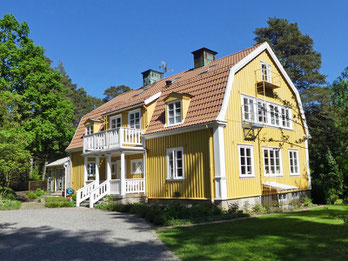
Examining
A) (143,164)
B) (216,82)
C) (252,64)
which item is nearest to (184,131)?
(216,82)

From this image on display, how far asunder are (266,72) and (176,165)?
809 centimetres

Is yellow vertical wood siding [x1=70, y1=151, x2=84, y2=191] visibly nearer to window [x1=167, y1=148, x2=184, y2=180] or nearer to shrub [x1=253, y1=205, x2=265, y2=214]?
window [x1=167, y1=148, x2=184, y2=180]

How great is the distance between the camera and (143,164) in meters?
18.6

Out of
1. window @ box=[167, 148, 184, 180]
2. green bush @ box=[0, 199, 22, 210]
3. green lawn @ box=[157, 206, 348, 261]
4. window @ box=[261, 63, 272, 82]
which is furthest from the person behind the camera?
window @ box=[261, 63, 272, 82]

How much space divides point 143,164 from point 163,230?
8670 mm

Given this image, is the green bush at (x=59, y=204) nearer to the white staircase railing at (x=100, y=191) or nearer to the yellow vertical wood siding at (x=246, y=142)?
the white staircase railing at (x=100, y=191)

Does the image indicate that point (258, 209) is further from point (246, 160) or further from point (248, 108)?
point (248, 108)

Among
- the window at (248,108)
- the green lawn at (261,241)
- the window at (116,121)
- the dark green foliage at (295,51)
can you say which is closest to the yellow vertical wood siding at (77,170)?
the window at (116,121)

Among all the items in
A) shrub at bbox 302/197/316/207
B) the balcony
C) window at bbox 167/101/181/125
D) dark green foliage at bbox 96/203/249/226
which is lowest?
shrub at bbox 302/197/316/207

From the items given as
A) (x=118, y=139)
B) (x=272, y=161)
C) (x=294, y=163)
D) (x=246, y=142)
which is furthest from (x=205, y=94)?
(x=294, y=163)

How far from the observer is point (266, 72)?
18.8 meters

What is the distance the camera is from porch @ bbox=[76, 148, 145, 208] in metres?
17.3

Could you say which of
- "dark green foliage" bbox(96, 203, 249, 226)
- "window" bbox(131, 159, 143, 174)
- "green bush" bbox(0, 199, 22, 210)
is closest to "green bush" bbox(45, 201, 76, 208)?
"green bush" bbox(0, 199, 22, 210)

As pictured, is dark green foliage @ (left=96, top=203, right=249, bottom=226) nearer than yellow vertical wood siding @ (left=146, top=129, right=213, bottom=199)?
Yes
